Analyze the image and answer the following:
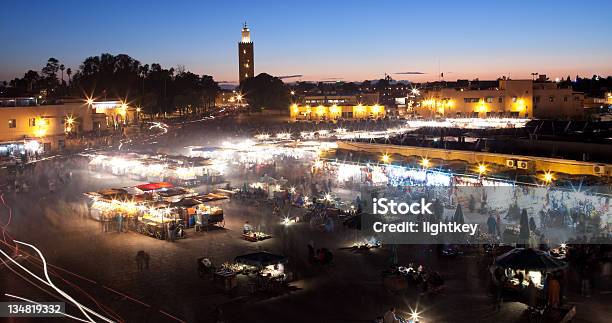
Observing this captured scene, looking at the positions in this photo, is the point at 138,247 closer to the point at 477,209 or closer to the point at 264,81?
the point at 477,209

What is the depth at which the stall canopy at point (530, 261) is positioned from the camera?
1230 centimetres

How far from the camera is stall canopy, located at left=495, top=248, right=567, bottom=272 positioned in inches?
484

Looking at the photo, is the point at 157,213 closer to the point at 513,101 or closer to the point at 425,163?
the point at 425,163

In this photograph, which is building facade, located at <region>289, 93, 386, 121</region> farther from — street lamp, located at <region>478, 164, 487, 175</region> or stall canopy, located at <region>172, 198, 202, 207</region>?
stall canopy, located at <region>172, 198, 202, 207</region>

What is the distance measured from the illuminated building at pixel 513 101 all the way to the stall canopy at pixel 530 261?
5436 cm

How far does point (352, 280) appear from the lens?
14.1m

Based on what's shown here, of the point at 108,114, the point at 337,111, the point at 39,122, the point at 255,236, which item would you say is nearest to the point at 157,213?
the point at 255,236

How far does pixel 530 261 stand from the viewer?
12.4 meters

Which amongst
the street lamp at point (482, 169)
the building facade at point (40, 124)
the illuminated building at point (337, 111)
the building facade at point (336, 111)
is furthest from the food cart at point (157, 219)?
the illuminated building at point (337, 111)

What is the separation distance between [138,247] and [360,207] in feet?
26.1

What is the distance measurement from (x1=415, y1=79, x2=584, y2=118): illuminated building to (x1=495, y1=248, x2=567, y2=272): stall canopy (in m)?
54.4

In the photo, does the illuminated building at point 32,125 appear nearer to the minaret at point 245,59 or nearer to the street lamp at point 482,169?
the street lamp at point 482,169

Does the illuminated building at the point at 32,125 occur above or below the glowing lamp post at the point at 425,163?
above

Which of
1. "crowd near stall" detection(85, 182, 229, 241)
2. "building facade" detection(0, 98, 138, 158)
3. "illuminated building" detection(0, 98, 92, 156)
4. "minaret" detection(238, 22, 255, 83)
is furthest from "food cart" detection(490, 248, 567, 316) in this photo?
"minaret" detection(238, 22, 255, 83)
